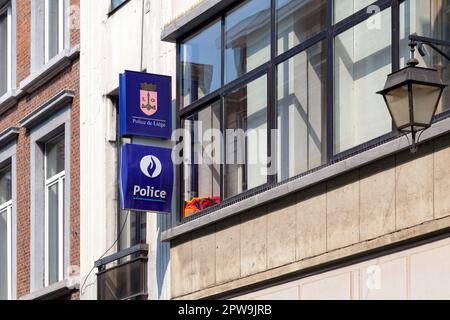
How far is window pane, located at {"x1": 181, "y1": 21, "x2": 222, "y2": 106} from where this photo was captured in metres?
18.3

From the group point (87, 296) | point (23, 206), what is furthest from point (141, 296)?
point (23, 206)

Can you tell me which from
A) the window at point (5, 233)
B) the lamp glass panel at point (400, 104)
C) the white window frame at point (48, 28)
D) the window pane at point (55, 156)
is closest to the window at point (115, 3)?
the white window frame at point (48, 28)

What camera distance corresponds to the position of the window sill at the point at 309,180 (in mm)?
13875

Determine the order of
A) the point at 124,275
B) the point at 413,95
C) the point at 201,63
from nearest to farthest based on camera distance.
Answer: the point at 413,95, the point at 201,63, the point at 124,275

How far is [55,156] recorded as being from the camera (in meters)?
24.7

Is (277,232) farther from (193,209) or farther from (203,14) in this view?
(203,14)

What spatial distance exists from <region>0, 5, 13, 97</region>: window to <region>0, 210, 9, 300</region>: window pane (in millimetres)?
2459

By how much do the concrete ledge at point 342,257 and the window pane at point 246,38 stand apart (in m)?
2.66

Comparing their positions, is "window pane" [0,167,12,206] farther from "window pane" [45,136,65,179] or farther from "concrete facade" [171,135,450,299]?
"concrete facade" [171,135,450,299]

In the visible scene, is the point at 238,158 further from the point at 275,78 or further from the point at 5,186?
the point at 5,186

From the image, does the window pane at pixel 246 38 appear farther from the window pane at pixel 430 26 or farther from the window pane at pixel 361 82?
the window pane at pixel 430 26

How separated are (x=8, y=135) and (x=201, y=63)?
814cm

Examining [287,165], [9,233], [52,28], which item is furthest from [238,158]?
[9,233]
